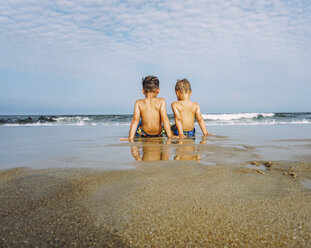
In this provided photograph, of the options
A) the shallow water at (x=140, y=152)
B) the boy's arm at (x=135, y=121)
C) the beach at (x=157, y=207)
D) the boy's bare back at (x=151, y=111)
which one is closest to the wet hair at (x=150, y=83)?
the boy's bare back at (x=151, y=111)

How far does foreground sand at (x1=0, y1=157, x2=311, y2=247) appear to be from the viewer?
3.28 feet

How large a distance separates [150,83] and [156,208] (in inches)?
162

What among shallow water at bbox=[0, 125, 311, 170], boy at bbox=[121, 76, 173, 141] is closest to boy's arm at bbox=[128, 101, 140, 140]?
boy at bbox=[121, 76, 173, 141]

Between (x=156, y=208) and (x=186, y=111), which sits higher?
(x=186, y=111)

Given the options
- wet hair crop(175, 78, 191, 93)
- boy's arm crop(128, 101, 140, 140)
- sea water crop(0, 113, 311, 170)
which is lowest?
sea water crop(0, 113, 311, 170)

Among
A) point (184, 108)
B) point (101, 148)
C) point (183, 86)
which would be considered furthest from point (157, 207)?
point (183, 86)

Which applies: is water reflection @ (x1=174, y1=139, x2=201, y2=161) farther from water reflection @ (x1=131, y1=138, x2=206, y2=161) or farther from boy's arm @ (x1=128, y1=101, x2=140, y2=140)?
boy's arm @ (x1=128, y1=101, x2=140, y2=140)

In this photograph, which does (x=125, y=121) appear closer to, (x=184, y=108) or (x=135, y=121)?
(x=184, y=108)

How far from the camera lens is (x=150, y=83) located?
5168mm

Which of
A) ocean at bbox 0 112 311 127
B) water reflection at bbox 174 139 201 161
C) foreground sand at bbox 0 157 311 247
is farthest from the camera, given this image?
ocean at bbox 0 112 311 127

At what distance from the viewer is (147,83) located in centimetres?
520

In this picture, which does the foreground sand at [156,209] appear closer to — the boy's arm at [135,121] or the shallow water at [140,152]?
the shallow water at [140,152]

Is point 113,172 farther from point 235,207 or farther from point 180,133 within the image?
point 180,133

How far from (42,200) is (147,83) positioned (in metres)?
4.03
